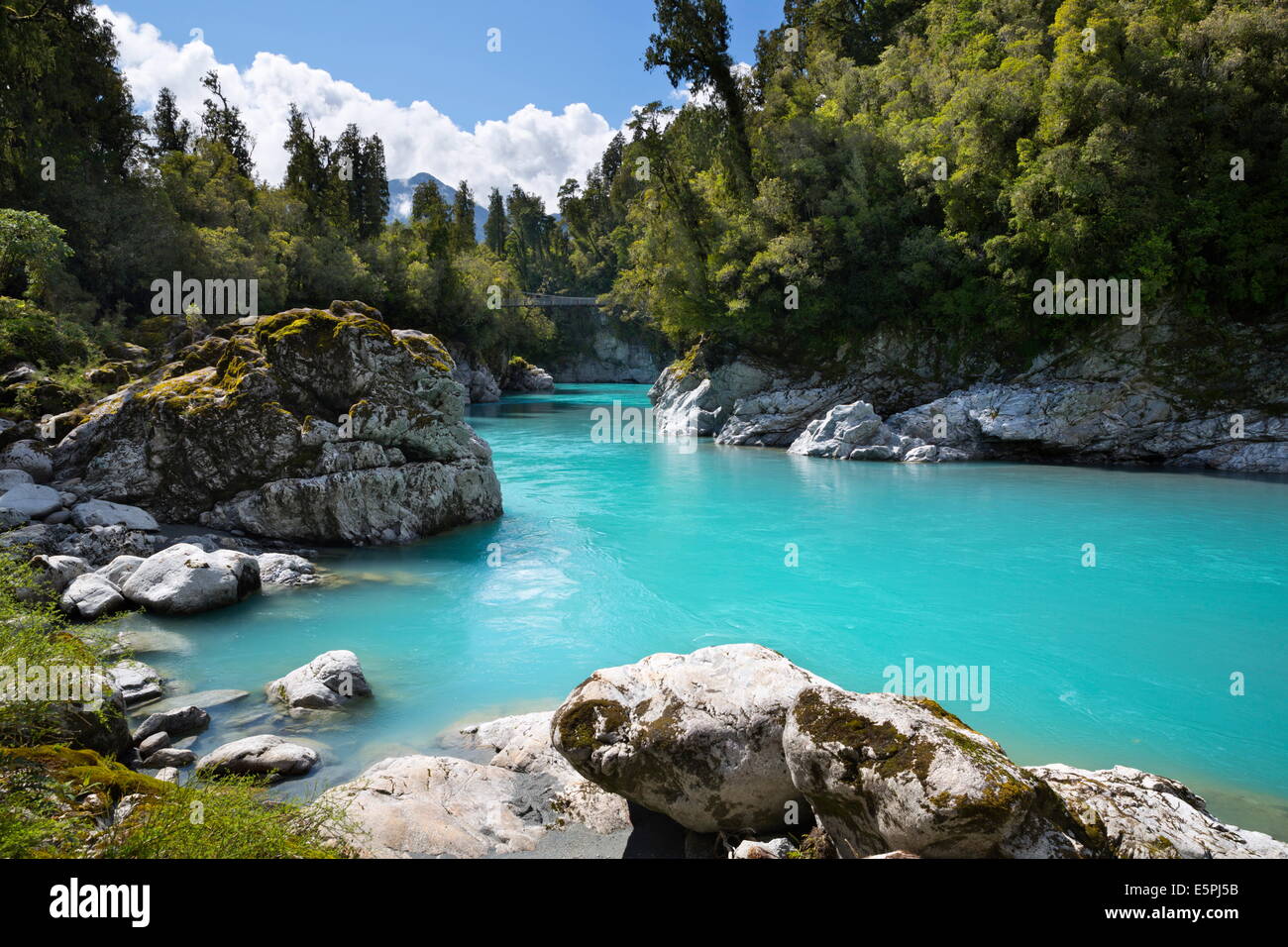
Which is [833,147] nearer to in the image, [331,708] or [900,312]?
[900,312]

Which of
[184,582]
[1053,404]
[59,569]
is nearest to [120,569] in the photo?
[59,569]

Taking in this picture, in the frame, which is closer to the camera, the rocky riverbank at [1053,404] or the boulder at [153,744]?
the boulder at [153,744]

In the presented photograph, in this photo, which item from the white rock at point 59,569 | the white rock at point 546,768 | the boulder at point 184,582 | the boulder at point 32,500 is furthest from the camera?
the boulder at point 32,500

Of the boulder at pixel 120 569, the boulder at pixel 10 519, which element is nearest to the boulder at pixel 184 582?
the boulder at pixel 120 569

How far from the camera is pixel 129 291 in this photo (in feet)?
92.6

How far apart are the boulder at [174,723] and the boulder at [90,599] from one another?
12.5 feet

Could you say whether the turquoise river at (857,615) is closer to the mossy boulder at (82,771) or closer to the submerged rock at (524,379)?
the mossy boulder at (82,771)

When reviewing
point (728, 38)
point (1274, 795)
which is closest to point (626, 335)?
point (728, 38)

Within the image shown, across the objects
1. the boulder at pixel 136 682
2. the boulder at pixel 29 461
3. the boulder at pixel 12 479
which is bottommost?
the boulder at pixel 136 682

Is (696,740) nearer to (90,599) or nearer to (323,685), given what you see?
(323,685)

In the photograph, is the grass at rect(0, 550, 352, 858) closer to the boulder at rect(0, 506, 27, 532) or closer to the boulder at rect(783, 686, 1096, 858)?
the boulder at rect(783, 686, 1096, 858)

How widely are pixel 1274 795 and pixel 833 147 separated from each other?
113ft

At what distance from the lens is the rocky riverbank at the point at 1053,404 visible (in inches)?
960

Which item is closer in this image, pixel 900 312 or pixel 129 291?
pixel 129 291
